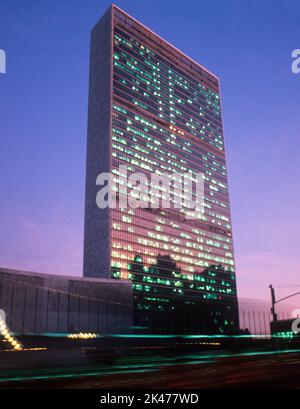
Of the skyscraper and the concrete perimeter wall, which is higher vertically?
the skyscraper

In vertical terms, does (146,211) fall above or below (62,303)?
above

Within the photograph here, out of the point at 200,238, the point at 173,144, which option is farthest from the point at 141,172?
the point at 200,238

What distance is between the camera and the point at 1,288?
7062cm

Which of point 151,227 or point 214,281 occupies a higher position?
point 151,227

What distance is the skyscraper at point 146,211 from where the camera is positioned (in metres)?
149

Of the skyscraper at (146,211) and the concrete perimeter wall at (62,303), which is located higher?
the skyscraper at (146,211)

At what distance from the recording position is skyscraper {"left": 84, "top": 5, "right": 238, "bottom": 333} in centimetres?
14900

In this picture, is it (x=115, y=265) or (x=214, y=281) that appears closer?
(x=115, y=265)

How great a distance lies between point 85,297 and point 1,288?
837 inches

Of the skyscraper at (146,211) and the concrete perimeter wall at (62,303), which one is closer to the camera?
the concrete perimeter wall at (62,303)

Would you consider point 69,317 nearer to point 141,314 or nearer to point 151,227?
point 141,314

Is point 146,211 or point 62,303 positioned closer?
point 62,303

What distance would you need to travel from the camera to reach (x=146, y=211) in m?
163
